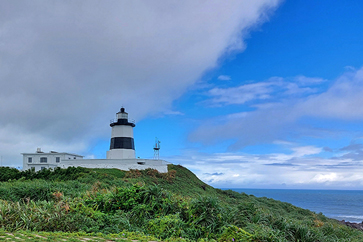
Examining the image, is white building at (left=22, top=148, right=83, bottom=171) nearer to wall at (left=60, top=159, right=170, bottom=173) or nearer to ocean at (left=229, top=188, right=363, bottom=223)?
wall at (left=60, top=159, right=170, bottom=173)

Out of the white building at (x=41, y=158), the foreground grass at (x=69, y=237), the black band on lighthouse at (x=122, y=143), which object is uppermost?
the black band on lighthouse at (x=122, y=143)

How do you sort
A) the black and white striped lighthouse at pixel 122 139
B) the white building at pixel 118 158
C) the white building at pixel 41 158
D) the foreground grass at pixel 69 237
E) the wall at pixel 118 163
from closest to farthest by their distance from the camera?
the foreground grass at pixel 69 237, the wall at pixel 118 163, the white building at pixel 118 158, the black and white striped lighthouse at pixel 122 139, the white building at pixel 41 158

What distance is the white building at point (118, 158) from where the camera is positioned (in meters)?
29.3

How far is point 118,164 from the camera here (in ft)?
95.4

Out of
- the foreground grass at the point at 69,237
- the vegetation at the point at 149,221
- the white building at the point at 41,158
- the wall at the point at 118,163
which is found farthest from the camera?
the white building at the point at 41,158

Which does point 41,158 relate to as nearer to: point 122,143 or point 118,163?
point 122,143

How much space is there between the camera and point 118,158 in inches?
Answer: 1284

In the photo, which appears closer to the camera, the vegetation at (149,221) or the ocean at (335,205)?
the vegetation at (149,221)

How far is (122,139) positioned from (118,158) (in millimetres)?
2558

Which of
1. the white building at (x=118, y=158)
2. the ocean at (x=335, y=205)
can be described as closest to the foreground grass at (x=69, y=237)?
the white building at (x=118, y=158)

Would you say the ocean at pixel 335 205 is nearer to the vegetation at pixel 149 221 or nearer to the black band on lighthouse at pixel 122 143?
the black band on lighthouse at pixel 122 143

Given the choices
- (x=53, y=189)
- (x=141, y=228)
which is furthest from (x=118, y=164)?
(x=141, y=228)

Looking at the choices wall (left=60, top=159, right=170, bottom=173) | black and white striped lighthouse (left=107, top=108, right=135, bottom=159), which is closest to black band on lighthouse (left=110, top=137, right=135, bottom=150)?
black and white striped lighthouse (left=107, top=108, right=135, bottom=159)

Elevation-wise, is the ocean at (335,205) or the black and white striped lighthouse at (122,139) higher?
the black and white striped lighthouse at (122,139)
